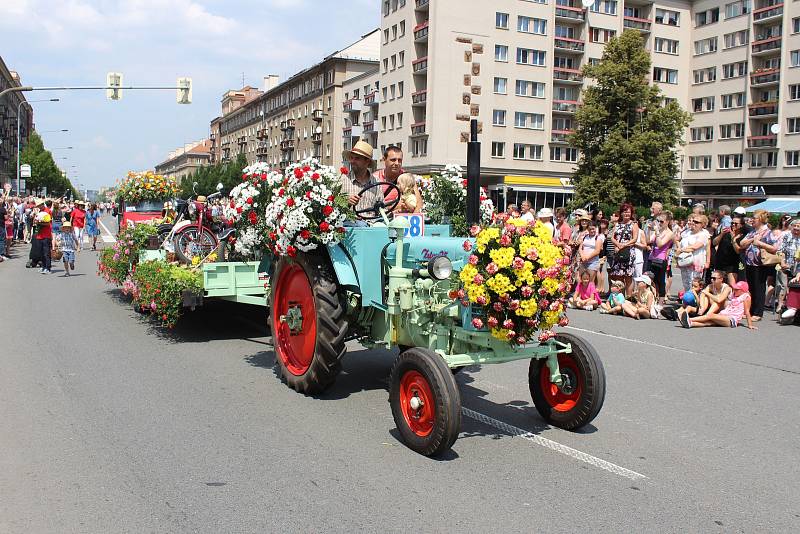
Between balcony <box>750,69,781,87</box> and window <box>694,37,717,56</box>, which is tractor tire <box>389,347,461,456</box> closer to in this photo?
balcony <box>750,69,781,87</box>

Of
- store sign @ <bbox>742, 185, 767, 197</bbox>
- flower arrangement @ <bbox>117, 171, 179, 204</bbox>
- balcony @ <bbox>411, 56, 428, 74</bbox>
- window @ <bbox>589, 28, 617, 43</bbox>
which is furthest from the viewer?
window @ <bbox>589, 28, 617, 43</bbox>

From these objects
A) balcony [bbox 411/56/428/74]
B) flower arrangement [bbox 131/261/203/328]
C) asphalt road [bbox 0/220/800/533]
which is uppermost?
balcony [bbox 411/56/428/74]

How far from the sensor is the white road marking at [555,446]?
480 cm

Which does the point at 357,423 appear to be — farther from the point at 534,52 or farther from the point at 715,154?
the point at 715,154

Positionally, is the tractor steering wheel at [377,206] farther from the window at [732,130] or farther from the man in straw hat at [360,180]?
the window at [732,130]

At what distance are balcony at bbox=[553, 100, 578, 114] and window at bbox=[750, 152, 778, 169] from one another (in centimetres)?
1424

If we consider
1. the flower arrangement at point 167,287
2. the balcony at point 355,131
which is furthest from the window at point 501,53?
the flower arrangement at point 167,287

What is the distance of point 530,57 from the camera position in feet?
195

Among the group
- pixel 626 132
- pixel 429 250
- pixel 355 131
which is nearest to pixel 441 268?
pixel 429 250

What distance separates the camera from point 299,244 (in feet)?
20.1

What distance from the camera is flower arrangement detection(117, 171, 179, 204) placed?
15.2 metres

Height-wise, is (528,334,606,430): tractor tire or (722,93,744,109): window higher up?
(722,93,744,109): window

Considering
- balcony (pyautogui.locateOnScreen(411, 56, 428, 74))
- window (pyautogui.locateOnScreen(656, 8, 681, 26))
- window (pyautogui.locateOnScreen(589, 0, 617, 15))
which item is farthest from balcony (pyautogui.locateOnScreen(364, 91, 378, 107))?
window (pyautogui.locateOnScreen(656, 8, 681, 26))

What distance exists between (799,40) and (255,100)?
73.7 m
